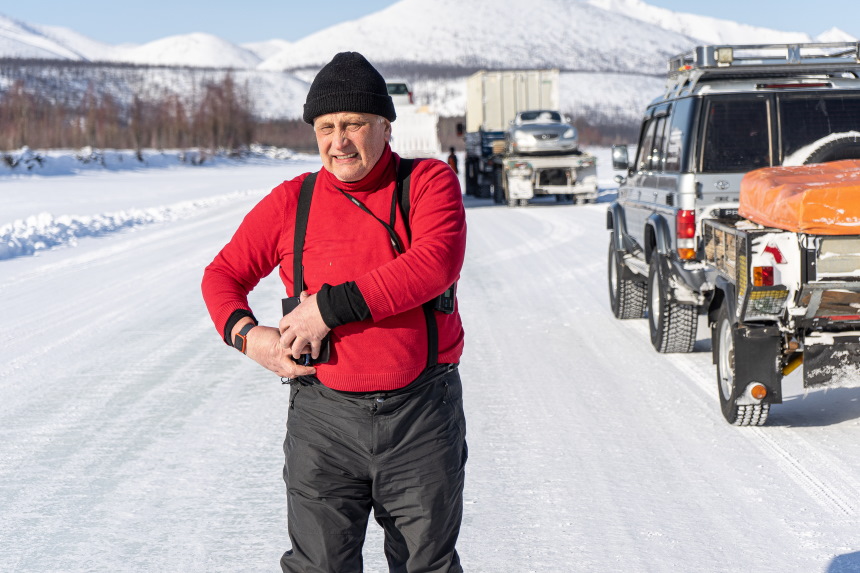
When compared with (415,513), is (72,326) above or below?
below

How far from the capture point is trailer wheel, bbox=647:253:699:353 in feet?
26.6

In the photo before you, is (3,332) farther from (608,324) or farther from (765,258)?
(765,258)

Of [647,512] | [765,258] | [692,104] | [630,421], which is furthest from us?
[692,104]

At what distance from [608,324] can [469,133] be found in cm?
2552

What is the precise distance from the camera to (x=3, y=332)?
30.8 ft

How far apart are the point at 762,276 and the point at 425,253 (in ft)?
10.8

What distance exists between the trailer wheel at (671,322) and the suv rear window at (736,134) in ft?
3.50

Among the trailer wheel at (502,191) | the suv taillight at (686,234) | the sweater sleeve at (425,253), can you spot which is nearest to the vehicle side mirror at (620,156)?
the suv taillight at (686,234)

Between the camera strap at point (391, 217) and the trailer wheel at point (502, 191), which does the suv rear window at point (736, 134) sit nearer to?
the camera strap at point (391, 217)

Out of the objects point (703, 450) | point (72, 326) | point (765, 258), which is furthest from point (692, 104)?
point (72, 326)

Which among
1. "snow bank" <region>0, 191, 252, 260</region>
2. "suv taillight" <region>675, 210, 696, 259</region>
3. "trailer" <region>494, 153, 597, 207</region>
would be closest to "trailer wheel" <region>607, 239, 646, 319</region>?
"suv taillight" <region>675, 210, 696, 259</region>

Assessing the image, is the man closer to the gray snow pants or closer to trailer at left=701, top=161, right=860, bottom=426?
the gray snow pants

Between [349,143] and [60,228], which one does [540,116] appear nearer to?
[60,228]

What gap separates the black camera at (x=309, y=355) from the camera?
2.80 meters
